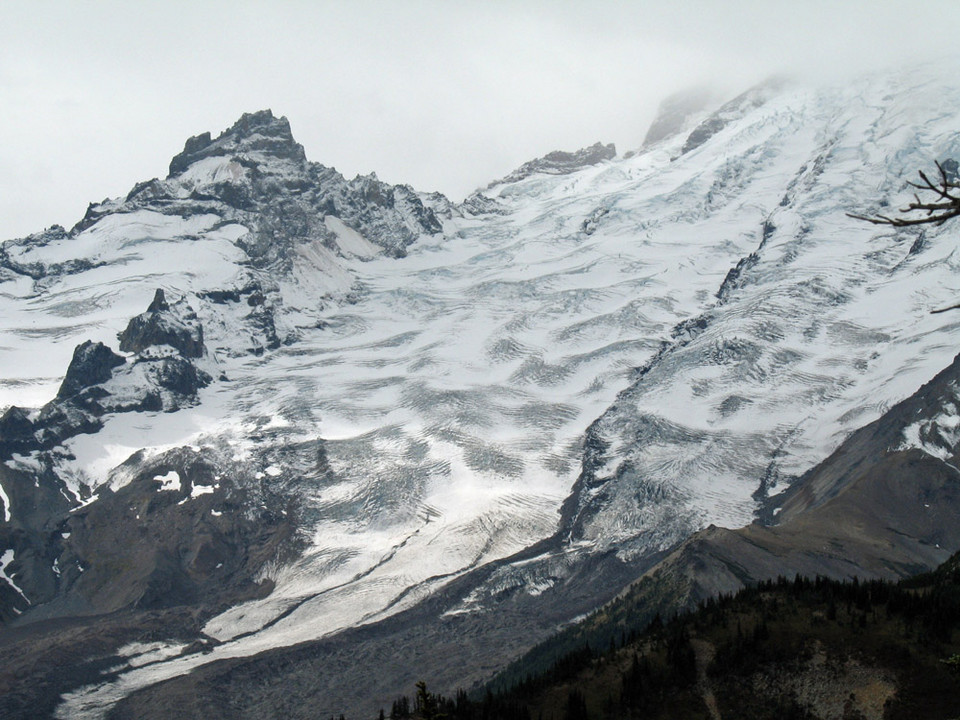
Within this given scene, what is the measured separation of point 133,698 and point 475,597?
51796mm

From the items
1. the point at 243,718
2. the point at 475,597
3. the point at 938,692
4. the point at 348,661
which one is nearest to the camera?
the point at 938,692

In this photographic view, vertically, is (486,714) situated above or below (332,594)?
above

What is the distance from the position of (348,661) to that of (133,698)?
28602 millimetres

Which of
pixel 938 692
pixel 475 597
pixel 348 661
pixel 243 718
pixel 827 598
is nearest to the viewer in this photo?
pixel 938 692

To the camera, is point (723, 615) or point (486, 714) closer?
point (486, 714)

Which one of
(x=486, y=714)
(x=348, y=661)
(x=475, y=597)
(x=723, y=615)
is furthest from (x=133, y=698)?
(x=723, y=615)

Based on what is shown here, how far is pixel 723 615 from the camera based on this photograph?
111188mm

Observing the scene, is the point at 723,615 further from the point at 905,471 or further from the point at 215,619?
the point at 215,619

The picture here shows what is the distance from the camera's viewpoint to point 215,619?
19400 cm

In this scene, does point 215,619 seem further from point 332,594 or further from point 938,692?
point 938,692

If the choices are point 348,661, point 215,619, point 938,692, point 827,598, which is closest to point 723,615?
point 827,598

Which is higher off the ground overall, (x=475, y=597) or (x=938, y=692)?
(x=938, y=692)

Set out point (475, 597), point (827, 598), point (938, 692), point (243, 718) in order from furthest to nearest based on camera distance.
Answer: point (475, 597) → point (243, 718) → point (827, 598) → point (938, 692)

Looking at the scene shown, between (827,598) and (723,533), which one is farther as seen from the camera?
(723,533)
